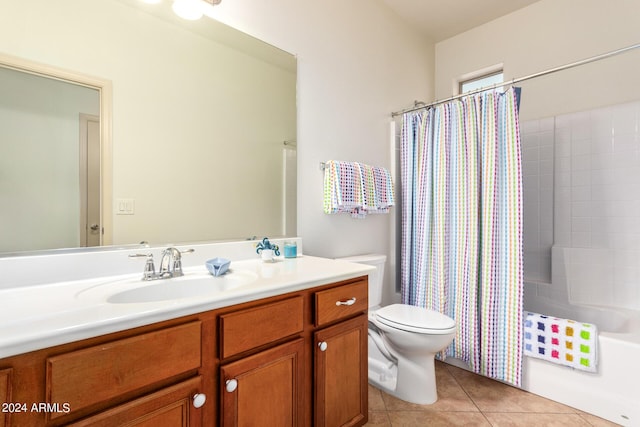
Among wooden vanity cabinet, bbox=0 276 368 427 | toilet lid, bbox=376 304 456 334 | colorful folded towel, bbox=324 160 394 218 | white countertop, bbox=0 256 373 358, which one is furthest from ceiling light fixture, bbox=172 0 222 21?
Answer: toilet lid, bbox=376 304 456 334

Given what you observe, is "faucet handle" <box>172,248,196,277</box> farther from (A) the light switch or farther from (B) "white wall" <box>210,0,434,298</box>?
(B) "white wall" <box>210,0,434,298</box>

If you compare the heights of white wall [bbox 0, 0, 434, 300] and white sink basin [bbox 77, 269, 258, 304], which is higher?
white wall [bbox 0, 0, 434, 300]

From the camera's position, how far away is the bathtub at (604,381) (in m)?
1.52

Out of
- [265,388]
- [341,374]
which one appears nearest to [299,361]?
[265,388]

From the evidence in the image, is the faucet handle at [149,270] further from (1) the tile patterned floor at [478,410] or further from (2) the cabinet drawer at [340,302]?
(1) the tile patterned floor at [478,410]

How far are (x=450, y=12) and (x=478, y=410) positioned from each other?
278 cm

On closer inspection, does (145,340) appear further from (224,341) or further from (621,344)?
(621,344)

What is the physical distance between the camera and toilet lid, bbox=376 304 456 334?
158 centimetres

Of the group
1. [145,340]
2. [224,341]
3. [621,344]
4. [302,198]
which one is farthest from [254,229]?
[621,344]

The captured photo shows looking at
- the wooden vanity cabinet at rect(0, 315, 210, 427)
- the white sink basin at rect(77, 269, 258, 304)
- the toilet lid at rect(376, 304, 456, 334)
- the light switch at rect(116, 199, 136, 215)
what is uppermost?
the light switch at rect(116, 199, 136, 215)

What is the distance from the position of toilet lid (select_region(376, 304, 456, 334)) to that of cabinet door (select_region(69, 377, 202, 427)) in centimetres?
105

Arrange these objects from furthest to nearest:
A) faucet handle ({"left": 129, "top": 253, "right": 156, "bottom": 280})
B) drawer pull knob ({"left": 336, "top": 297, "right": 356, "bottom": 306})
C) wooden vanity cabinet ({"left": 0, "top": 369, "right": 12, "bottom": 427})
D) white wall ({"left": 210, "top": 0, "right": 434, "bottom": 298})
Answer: white wall ({"left": 210, "top": 0, "right": 434, "bottom": 298}), drawer pull knob ({"left": 336, "top": 297, "right": 356, "bottom": 306}), faucet handle ({"left": 129, "top": 253, "right": 156, "bottom": 280}), wooden vanity cabinet ({"left": 0, "top": 369, "right": 12, "bottom": 427})

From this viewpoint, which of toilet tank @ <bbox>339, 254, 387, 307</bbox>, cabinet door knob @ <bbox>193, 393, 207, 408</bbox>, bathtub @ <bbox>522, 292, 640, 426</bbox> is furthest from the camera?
toilet tank @ <bbox>339, 254, 387, 307</bbox>

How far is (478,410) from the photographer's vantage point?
64.8 inches
